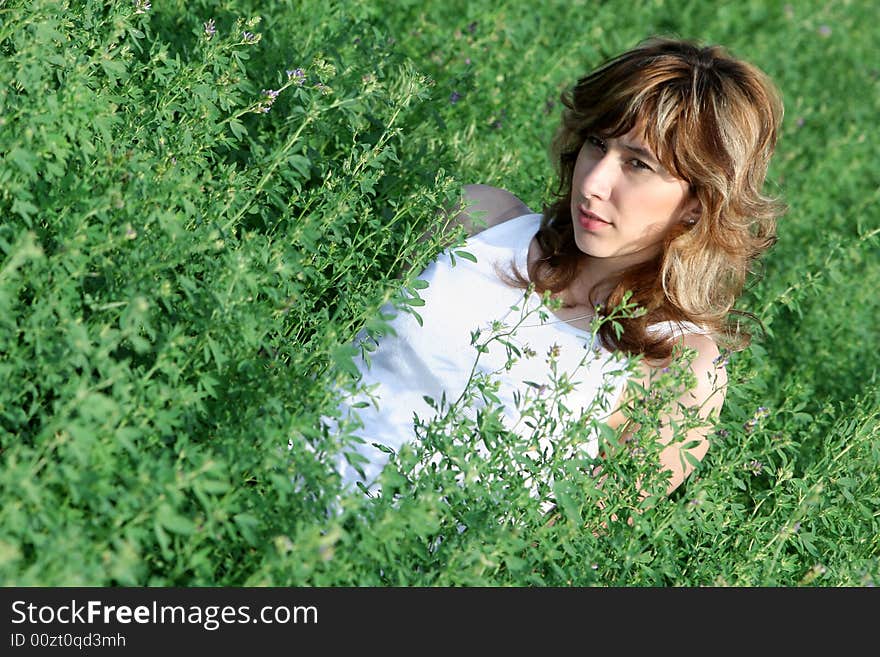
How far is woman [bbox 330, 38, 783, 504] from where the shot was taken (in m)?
3.05

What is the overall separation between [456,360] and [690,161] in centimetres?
93

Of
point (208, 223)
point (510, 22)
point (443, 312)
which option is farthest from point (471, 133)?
point (208, 223)

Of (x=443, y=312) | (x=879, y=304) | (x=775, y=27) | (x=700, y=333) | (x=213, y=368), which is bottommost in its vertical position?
(x=879, y=304)

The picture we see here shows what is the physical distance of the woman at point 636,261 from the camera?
3.05m

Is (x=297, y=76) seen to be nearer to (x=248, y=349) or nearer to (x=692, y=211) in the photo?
(x=248, y=349)

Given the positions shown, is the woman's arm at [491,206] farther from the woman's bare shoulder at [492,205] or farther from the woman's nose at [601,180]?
the woman's nose at [601,180]

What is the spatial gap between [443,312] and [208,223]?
0.84 m

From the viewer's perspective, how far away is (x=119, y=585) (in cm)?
219

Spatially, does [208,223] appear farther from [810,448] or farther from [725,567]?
[810,448]

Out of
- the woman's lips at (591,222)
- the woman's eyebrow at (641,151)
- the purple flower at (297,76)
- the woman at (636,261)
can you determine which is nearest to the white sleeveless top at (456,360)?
the woman at (636,261)

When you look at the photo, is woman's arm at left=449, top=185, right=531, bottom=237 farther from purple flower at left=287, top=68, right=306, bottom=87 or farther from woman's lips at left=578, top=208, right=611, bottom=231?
purple flower at left=287, top=68, right=306, bottom=87

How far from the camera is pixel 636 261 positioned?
3332 mm

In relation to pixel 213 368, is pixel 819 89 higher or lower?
lower

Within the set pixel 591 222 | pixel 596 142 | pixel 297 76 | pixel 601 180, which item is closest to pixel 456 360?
pixel 591 222
